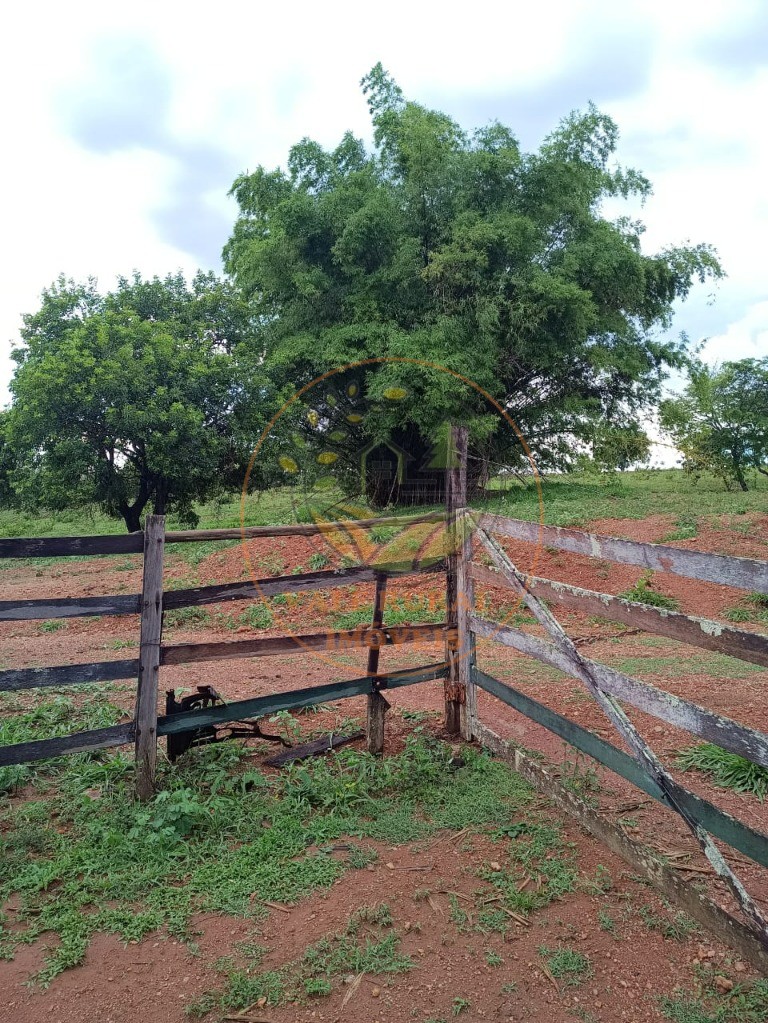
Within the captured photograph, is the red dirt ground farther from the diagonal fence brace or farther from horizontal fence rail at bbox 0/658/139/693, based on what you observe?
horizontal fence rail at bbox 0/658/139/693

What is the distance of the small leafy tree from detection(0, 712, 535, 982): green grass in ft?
71.1

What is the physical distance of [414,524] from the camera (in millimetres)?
5324

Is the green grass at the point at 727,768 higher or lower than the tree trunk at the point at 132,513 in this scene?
lower

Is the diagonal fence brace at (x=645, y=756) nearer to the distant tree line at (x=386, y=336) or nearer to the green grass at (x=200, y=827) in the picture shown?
the green grass at (x=200, y=827)

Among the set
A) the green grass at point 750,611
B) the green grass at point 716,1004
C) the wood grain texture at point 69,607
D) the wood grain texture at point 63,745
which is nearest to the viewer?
the green grass at point 716,1004

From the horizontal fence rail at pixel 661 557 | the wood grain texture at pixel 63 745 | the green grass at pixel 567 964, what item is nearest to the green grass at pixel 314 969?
the green grass at pixel 567 964

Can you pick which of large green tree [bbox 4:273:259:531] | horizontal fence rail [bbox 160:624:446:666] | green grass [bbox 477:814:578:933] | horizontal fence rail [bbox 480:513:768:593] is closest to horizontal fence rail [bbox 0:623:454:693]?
horizontal fence rail [bbox 160:624:446:666]

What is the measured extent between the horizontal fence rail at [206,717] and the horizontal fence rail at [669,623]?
1342mm

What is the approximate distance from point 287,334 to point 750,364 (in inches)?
675

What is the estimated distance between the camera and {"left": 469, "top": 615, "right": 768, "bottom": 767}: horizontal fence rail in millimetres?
2797

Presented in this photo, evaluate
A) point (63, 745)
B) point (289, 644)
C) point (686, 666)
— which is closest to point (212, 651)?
point (289, 644)

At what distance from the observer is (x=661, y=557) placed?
330 cm

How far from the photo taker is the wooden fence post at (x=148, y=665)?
169 inches

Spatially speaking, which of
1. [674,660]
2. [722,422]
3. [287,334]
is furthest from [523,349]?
[674,660]
